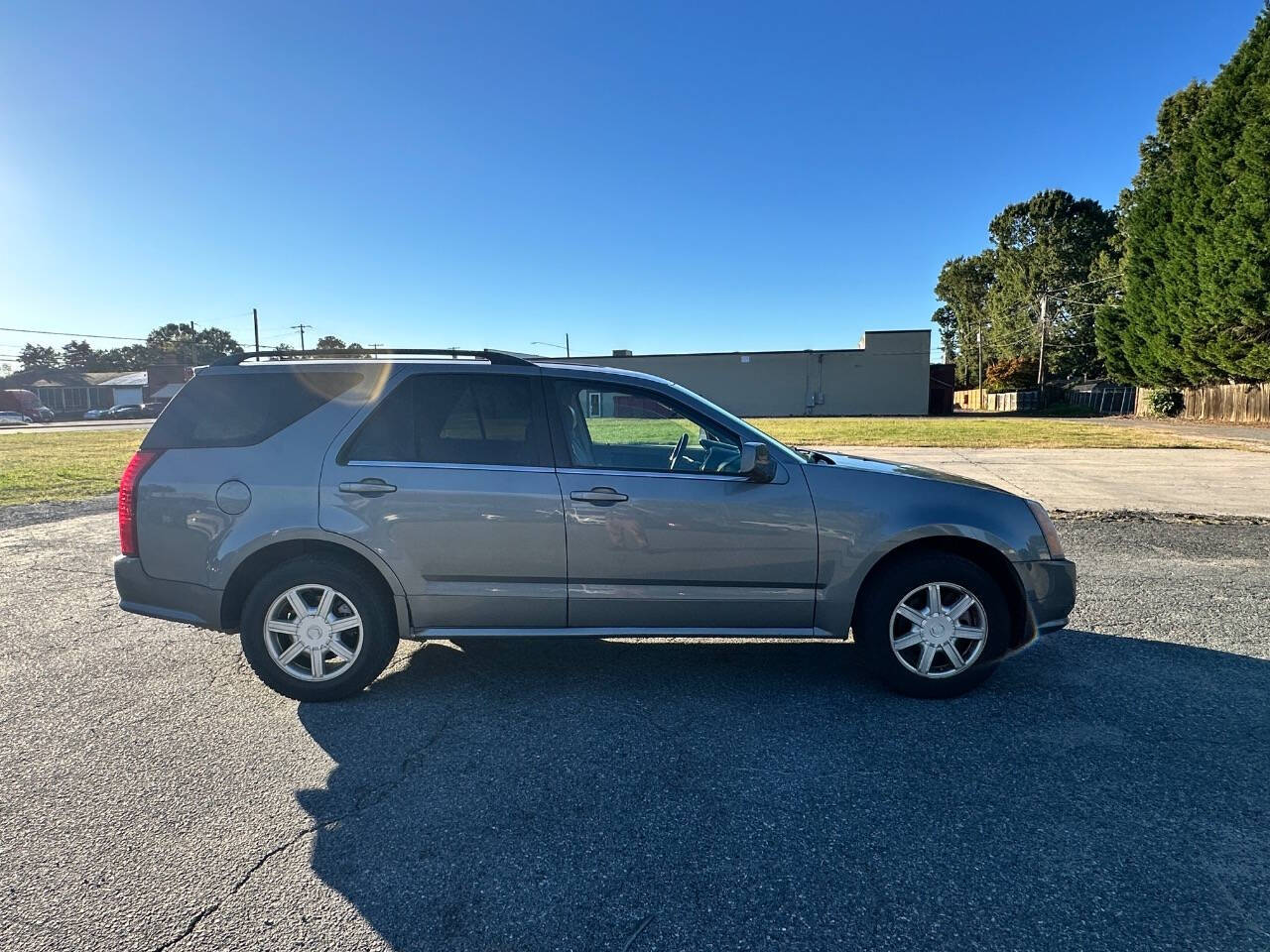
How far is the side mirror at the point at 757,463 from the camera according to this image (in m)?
3.54

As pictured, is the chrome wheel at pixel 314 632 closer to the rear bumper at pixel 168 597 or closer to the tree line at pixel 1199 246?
the rear bumper at pixel 168 597

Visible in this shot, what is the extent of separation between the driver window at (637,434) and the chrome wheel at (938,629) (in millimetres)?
1176

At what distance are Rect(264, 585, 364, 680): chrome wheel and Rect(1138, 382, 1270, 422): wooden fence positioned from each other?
1410 inches

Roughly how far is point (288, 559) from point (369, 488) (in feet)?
1.96

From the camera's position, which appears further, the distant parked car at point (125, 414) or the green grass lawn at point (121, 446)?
the distant parked car at point (125, 414)

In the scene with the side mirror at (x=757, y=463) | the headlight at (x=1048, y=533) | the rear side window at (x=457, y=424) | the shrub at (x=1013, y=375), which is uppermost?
the shrub at (x=1013, y=375)

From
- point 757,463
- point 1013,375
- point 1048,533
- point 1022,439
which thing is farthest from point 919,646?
point 1013,375

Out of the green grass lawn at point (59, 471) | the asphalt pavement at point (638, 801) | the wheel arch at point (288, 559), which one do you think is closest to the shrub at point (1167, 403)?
the asphalt pavement at point (638, 801)

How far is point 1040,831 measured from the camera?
8.46ft

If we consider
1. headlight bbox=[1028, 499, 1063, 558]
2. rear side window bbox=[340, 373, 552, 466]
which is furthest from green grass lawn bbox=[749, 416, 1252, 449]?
rear side window bbox=[340, 373, 552, 466]

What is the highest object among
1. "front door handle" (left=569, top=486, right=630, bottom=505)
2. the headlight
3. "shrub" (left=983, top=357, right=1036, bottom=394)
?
"shrub" (left=983, top=357, right=1036, bottom=394)

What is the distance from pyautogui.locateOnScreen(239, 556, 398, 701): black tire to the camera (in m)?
3.63

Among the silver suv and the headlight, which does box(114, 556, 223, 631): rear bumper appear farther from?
the headlight

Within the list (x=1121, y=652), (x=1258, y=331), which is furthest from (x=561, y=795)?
(x=1258, y=331)
